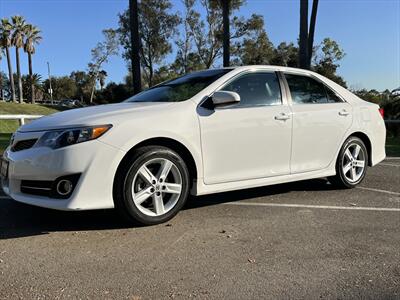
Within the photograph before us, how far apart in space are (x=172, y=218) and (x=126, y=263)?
4.13 ft

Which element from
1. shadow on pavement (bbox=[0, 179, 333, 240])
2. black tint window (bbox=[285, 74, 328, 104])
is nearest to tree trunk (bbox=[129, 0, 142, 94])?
black tint window (bbox=[285, 74, 328, 104])

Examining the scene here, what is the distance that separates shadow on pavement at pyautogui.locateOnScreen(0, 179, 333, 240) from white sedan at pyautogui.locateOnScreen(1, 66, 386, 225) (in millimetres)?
306

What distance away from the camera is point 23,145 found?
14.9 feet

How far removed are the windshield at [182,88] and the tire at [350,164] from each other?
2026mm

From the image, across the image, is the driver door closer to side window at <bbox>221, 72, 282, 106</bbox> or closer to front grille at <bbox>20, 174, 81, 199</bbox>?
side window at <bbox>221, 72, 282, 106</bbox>

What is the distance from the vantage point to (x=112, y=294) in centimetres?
311

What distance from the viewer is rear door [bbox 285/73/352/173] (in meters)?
5.67

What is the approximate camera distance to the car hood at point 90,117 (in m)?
4.34

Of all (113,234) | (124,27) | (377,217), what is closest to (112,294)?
(113,234)

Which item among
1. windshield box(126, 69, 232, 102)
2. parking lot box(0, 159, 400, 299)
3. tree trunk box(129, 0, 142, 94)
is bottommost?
parking lot box(0, 159, 400, 299)

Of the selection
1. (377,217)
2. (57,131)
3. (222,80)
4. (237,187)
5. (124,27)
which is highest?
(124,27)

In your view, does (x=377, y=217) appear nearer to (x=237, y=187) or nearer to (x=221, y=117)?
(x=237, y=187)

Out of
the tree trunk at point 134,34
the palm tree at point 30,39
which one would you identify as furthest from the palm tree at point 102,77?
the tree trunk at point 134,34

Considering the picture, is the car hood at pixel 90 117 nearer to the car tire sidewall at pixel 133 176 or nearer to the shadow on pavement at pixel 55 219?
the car tire sidewall at pixel 133 176
